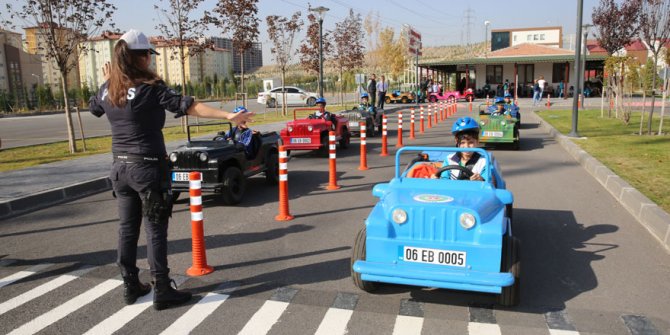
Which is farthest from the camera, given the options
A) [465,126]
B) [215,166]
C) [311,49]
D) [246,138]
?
[311,49]

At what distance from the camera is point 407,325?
383 centimetres

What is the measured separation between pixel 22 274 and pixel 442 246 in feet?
13.4

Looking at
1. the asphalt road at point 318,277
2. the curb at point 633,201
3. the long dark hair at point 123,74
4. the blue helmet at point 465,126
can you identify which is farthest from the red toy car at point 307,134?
the long dark hair at point 123,74

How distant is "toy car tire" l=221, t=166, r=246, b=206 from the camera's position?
7781mm

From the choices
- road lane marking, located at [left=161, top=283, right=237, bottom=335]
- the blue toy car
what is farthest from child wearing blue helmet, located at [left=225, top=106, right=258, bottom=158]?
the blue toy car

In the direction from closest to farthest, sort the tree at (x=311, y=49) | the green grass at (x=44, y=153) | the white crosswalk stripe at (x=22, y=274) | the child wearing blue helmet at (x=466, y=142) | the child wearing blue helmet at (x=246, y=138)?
the white crosswalk stripe at (x=22, y=274) < the child wearing blue helmet at (x=466, y=142) < the child wearing blue helmet at (x=246, y=138) < the green grass at (x=44, y=153) < the tree at (x=311, y=49)

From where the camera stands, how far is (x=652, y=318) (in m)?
3.90

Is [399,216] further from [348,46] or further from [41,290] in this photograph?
[348,46]

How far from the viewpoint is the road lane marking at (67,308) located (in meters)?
3.87

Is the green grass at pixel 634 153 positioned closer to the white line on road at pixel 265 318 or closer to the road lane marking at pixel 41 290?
the white line on road at pixel 265 318

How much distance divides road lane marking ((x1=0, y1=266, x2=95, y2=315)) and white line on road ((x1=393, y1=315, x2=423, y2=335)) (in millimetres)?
3125

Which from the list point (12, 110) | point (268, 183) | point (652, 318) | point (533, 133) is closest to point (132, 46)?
point (652, 318)

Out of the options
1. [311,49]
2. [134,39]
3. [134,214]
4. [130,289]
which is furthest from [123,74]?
[311,49]

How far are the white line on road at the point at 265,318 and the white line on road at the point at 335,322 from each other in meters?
0.37
